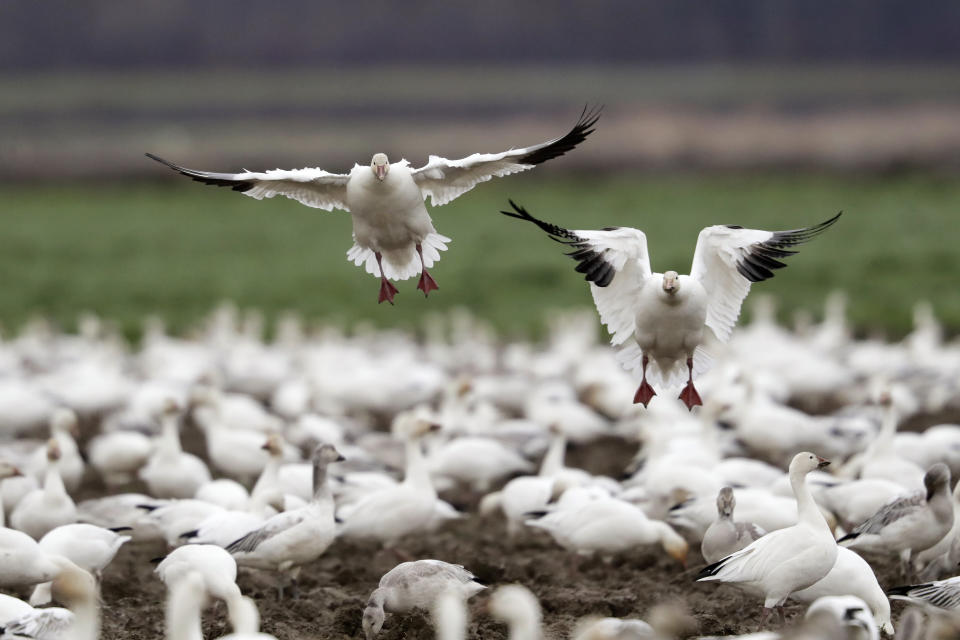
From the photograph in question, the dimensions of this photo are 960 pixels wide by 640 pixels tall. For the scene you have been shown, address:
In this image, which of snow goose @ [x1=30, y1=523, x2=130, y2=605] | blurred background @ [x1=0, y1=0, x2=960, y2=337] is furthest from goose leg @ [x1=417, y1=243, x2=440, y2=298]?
blurred background @ [x1=0, y1=0, x2=960, y2=337]

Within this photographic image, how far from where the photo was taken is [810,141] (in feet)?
104

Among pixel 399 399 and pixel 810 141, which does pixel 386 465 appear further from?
pixel 810 141

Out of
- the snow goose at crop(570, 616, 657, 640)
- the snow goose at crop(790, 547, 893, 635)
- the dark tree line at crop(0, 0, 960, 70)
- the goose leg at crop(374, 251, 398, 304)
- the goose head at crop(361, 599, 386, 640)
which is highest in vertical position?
the dark tree line at crop(0, 0, 960, 70)

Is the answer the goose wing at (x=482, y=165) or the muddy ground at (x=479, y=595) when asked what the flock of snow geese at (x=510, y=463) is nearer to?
the goose wing at (x=482, y=165)

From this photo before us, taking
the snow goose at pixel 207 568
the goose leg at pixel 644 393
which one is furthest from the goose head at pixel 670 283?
the snow goose at pixel 207 568

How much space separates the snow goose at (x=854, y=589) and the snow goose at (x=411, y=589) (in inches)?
61.8

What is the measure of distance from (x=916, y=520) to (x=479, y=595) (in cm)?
→ 218

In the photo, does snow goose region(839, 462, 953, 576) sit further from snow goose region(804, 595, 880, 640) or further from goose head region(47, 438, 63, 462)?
goose head region(47, 438, 63, 462)

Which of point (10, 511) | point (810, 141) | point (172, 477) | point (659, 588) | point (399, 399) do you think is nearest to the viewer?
point (659, 588)

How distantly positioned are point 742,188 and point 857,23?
4394 centimetres

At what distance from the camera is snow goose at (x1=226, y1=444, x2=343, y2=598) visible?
7.23m

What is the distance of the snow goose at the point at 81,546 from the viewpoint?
707cm

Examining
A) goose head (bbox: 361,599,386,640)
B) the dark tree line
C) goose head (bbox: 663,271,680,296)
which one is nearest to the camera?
goose head (bbox: 361,599,386,640)

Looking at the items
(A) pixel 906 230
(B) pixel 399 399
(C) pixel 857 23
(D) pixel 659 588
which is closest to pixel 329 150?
(A) pixel 906 230
